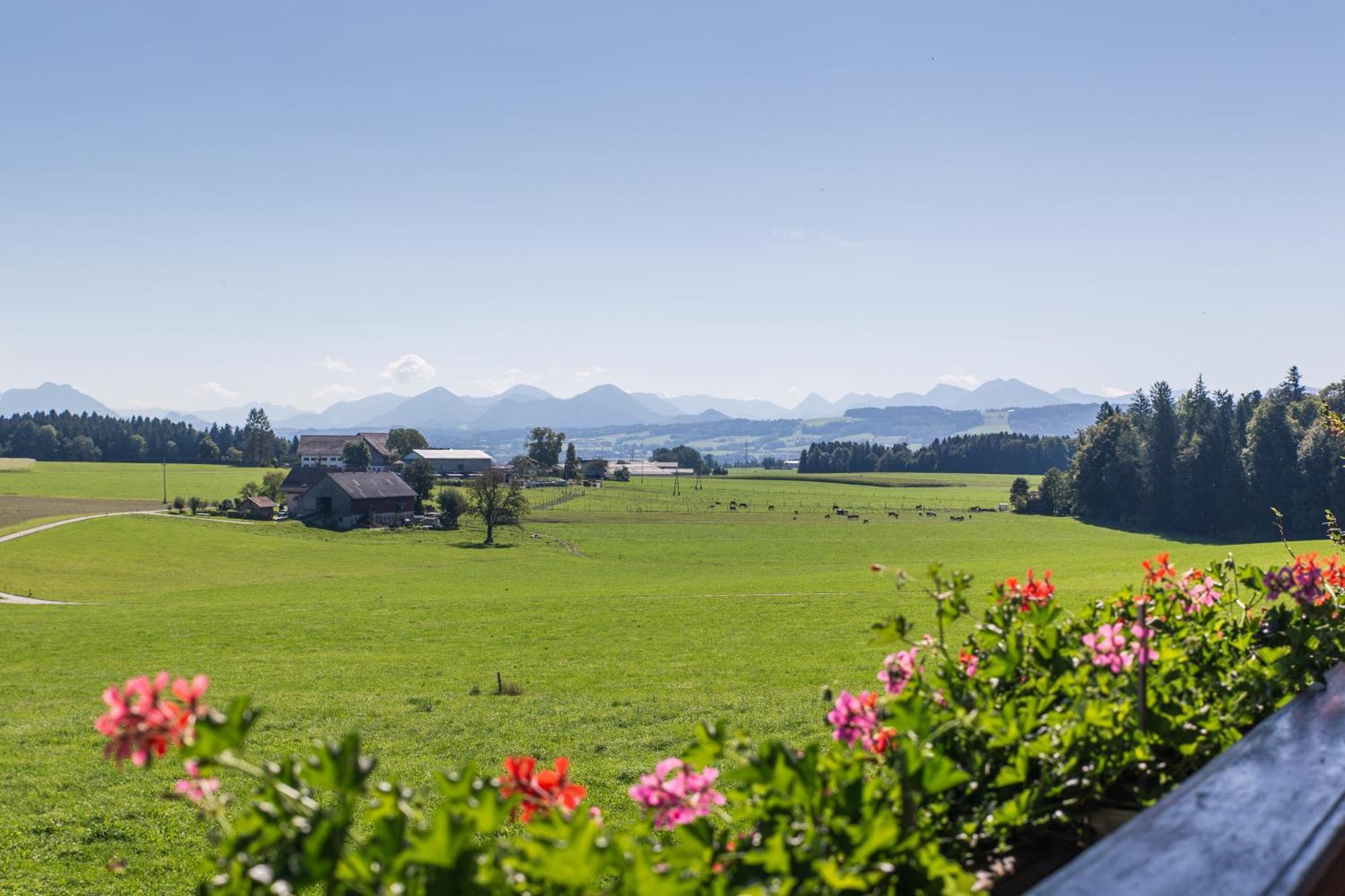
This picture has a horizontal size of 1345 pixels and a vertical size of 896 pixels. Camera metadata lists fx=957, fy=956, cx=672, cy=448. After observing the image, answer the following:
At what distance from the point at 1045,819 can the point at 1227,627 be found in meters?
1.67

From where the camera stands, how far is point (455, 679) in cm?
2169

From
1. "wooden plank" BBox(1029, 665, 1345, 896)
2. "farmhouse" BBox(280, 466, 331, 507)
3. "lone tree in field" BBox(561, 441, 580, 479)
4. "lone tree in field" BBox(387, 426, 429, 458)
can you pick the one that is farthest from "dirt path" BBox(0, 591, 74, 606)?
"lone tree in field" BBox(387, 426, 429, 458)

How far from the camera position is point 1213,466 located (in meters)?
85.2

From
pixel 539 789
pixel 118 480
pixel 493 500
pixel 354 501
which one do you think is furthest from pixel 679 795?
pixel 118 480

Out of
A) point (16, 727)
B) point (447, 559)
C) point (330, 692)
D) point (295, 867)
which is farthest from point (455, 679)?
point (447, 559)

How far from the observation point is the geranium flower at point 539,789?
174 cm

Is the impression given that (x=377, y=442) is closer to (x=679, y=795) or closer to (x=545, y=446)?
(x=545, y=446)

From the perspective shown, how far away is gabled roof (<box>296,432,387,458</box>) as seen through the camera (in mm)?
147250

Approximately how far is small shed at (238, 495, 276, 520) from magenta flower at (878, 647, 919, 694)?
85841 millimetres

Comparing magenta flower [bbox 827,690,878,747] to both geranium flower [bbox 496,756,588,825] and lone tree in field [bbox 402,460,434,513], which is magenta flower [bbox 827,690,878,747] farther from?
lone tree in field [bbox 402,460,434,513]

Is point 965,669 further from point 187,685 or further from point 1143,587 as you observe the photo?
point 187,685

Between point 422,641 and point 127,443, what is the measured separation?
519 feet

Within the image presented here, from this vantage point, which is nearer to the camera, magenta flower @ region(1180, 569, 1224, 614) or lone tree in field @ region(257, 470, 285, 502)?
magenta flower @ region(1180, 569, 1224, 614)

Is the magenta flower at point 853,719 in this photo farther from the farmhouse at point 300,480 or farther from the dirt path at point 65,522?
the farmhouse at point 300,480
